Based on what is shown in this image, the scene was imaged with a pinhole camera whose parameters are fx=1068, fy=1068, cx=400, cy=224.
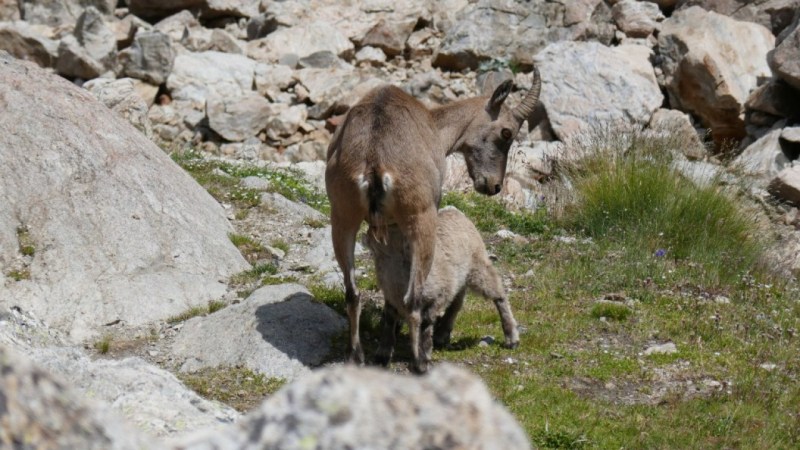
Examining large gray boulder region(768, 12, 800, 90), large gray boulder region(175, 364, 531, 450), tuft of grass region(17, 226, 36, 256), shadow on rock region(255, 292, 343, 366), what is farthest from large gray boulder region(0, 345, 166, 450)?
large gray boulder region(768, 12, 800, 90)

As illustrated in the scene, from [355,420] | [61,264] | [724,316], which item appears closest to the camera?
[355,420]

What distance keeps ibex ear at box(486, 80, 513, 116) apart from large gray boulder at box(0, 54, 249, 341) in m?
3.35

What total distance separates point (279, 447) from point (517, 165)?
16.4 metres

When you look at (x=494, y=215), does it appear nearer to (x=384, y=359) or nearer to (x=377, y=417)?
(x=384, y=359)

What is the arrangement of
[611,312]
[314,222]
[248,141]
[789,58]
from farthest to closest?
[248,141]
[789,58]
[314,222]
[611,312]

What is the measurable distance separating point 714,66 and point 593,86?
8.11 feet

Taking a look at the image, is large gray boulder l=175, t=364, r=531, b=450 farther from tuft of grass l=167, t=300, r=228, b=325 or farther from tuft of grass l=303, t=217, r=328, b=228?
tuft of grass l=303, t=217, r=328, b=228

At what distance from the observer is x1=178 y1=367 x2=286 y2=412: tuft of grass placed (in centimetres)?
891

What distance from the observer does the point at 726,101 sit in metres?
22.0

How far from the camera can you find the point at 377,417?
2.71 metres

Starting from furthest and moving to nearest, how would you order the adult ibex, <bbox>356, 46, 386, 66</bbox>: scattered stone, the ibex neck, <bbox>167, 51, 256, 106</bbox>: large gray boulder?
<bbox>356, 46, 386, 66</bbox>: scattered stone → <bbox>167, 51, 256, 106</bbox>: large gray boulder → the ibex neck → the adult ibex

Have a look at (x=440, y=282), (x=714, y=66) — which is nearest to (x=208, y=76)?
(x=714, y=66)

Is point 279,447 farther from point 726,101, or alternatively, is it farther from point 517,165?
point 726,101

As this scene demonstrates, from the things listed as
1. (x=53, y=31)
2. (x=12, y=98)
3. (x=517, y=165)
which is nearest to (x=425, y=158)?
(x=12, y=98)
